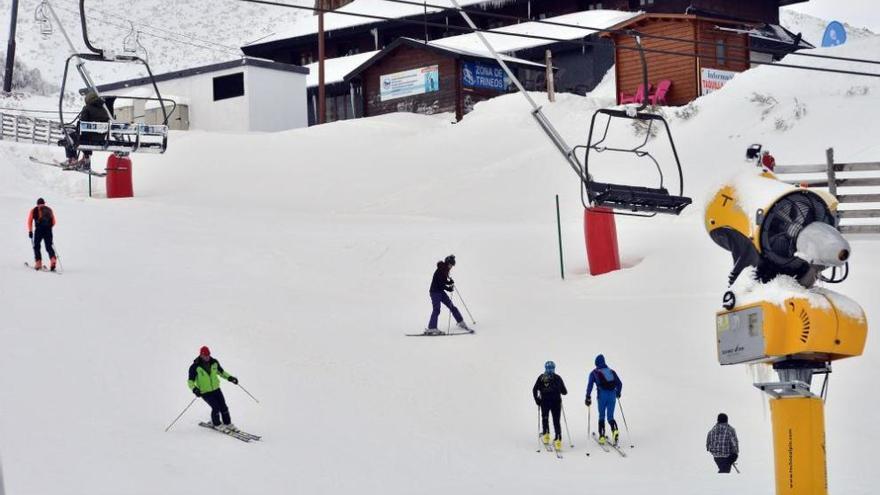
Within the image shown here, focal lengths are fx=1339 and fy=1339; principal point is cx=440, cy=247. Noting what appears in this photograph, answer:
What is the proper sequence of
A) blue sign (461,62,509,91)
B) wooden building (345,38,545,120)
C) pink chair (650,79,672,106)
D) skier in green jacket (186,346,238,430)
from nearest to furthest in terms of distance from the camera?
skier in green jacket (186,346,238,430) < pink chair (650,79,672,106) < wooden building (345,38,545,120) < blue sign (461,62,509,91)

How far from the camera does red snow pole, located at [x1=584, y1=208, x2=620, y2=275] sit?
985 inches

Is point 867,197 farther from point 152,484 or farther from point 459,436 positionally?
point 152,484

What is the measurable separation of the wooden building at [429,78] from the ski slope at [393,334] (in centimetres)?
1194

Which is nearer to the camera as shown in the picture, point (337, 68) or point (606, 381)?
point (606, 381)

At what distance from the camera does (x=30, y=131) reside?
170 feet

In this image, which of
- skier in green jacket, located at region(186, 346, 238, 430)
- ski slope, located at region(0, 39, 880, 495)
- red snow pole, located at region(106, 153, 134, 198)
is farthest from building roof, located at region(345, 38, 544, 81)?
skier in green jacket, located at region(186, 346, 238, 430)

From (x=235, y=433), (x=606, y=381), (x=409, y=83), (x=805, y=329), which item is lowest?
(x=235, y=433)

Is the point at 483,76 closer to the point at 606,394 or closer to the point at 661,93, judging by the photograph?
the point at 661,93

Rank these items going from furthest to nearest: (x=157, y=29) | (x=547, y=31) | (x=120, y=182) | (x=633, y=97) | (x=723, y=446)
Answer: (x=157, y=29), (x=547, y=31), (x=633, y=97), (x=120, y=182), (x=723, y=446)

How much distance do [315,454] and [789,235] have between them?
726 cm

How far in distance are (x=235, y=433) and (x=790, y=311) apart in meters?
8.23

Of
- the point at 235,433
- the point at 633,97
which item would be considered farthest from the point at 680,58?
the point at 235,433

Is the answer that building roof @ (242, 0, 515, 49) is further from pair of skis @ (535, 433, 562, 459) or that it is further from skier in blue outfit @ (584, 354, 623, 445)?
pair of skis @ (535, 433, 562, 459)

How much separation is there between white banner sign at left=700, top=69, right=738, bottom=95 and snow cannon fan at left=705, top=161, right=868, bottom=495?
3454 cm
